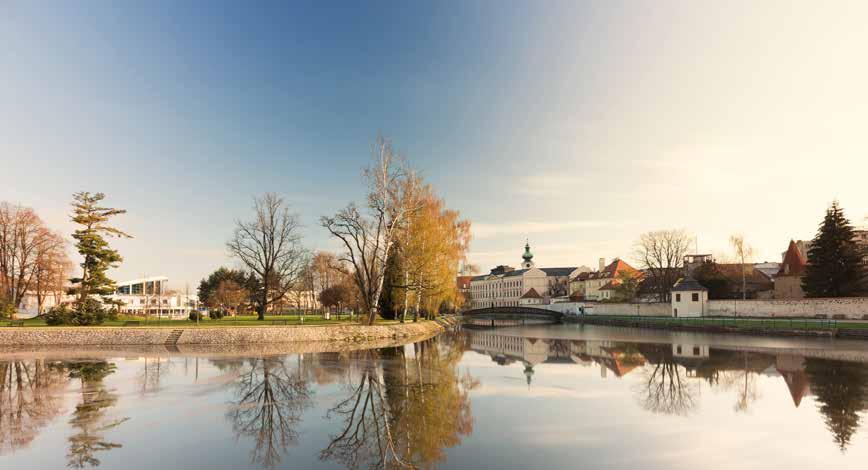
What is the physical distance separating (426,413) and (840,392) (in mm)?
13050

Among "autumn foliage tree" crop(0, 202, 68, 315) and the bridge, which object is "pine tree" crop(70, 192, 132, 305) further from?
the bridge

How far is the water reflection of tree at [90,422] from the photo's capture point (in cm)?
920

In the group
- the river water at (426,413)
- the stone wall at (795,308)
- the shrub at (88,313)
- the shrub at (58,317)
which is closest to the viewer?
the river water at (426,413)

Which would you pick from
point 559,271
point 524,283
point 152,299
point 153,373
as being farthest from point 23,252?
point 559,271

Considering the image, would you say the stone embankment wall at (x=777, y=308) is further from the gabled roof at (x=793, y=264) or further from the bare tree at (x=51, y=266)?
the bare tree at (x=51, y=266)

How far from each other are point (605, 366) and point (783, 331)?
27.8 metres

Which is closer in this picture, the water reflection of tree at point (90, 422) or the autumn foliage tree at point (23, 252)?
the water reflection of tree at point (90, 422)

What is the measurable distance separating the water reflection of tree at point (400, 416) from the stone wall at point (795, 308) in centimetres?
4005

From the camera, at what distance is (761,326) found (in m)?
43.8

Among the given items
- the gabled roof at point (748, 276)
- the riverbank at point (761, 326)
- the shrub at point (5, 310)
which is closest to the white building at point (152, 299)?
the shrub at point (5, 310)

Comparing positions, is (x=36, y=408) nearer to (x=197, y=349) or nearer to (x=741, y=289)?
(x=197, y=349)

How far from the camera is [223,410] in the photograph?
42.7 feet

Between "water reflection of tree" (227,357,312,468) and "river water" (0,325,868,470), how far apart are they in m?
0.06

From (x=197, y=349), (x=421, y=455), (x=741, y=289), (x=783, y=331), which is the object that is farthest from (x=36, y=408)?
(x=741, y=289)
